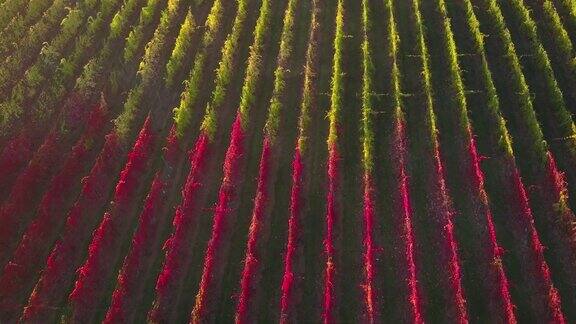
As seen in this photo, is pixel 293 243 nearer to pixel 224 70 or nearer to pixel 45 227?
pixel 45 227

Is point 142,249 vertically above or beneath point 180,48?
beneath

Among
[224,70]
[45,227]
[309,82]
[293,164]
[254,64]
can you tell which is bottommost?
[45,227]

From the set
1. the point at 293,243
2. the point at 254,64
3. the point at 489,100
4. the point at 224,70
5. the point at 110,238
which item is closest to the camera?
the point at 293,243

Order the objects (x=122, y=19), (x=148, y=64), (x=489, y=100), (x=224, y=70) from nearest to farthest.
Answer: (x=489, y=100), (x=224, y=70), (x=148, y=64), (x=122, y=19)

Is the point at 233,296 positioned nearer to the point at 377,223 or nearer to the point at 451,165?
the point at 377,223

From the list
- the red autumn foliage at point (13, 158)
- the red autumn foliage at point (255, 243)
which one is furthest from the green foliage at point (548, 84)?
the red autumn foliage at point (13, 158)

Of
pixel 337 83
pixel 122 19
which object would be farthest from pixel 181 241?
pixel 122 19

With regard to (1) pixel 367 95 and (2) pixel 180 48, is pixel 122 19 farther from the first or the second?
(1) pixel 367 95

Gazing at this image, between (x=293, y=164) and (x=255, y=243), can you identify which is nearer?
(x=255, y=243)

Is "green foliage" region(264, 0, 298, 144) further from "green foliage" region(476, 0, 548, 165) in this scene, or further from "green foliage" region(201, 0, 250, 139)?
"green foliage" region(476, 0, 548, 165)
